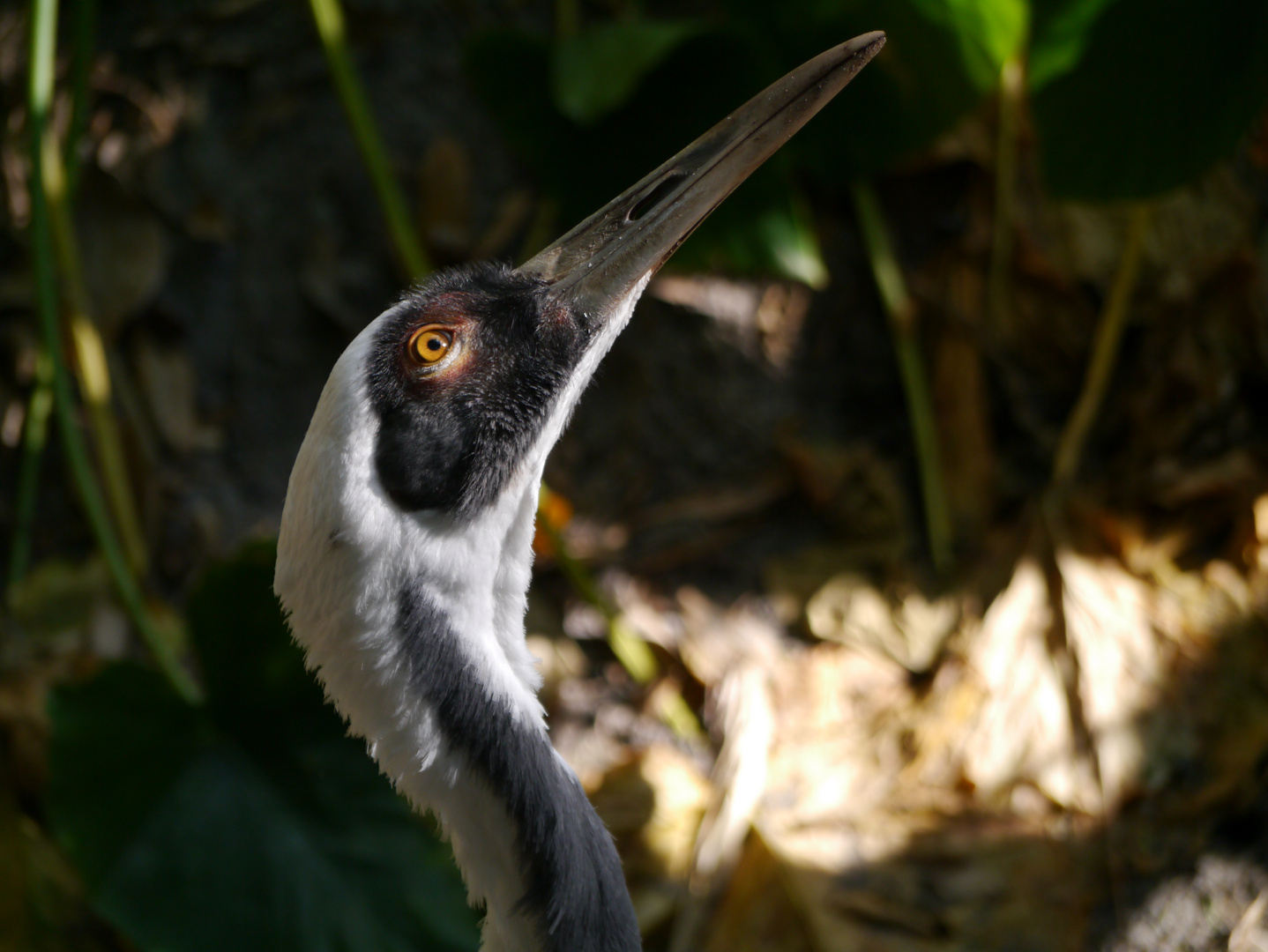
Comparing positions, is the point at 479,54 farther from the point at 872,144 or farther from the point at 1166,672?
the point at 1166,672

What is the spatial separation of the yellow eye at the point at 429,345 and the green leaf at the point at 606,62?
45.9 inches

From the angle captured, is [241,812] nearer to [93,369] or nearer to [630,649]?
[630,649]

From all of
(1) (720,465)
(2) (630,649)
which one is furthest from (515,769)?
(1) (720,465)

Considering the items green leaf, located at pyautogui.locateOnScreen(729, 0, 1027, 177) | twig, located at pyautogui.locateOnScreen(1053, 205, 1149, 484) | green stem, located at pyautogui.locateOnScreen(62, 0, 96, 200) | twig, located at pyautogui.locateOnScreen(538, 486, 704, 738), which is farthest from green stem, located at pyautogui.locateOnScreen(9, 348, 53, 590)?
twig, located at pyautogui.locateOnScreen(1053, 205, 1149, 484)

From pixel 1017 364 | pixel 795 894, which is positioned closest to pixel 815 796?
pixel 795 894

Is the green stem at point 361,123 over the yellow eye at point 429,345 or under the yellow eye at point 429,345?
over

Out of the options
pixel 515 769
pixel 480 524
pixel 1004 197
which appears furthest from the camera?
pixel 1004 197

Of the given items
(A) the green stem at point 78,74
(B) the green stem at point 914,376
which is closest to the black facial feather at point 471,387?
(A) the green stem at point 78,74

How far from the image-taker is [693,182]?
1.30 m

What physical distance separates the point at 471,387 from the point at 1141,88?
1.61 meters

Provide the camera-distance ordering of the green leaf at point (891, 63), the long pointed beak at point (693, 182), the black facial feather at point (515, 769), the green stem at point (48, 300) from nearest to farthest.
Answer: the black facial feather at point (515, 769), the long pointed beak at point (693, 182), the green stem at point (48, 300), the green leaf at point (891, 63)

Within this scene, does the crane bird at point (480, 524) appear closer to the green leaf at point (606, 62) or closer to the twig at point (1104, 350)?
the green leaf at point (606, 62)

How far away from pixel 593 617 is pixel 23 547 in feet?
4.94

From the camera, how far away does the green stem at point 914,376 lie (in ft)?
8.91
